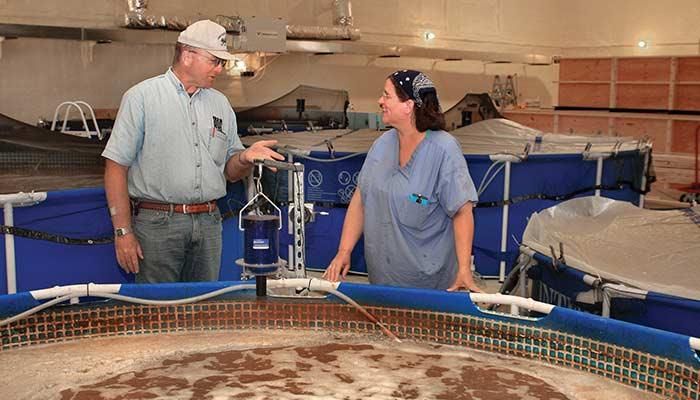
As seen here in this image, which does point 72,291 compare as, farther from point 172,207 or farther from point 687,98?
point 687,98

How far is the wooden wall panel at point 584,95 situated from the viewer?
39.3 feet

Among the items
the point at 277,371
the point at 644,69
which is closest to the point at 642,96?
the point at 644,69

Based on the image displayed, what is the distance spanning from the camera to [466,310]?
2.29 metres

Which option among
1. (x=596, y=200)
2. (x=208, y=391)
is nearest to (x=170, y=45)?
(x=596, y=200)

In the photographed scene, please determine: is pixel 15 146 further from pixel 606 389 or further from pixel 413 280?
pixel 606 389

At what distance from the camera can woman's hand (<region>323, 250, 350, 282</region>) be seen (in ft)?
9.34

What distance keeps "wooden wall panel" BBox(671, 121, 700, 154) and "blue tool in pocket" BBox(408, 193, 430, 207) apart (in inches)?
340

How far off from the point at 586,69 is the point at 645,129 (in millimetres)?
1648

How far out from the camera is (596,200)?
448 centimetres

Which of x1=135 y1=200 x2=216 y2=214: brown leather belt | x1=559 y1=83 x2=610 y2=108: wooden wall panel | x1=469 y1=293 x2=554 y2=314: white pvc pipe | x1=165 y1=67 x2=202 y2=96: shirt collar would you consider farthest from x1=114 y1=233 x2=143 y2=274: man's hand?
x1=559 y1=83 x2=610 y2=108: wooden wall panel

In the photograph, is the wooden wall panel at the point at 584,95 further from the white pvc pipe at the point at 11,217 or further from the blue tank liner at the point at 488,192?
the white pvc pipe at the point at 11,217

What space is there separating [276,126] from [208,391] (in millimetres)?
7449

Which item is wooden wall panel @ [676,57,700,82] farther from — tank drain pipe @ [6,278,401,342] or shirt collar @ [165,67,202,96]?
tank drain pipe @ [6,278,401,342]

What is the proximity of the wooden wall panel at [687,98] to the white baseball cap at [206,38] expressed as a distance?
9269 millimetres
